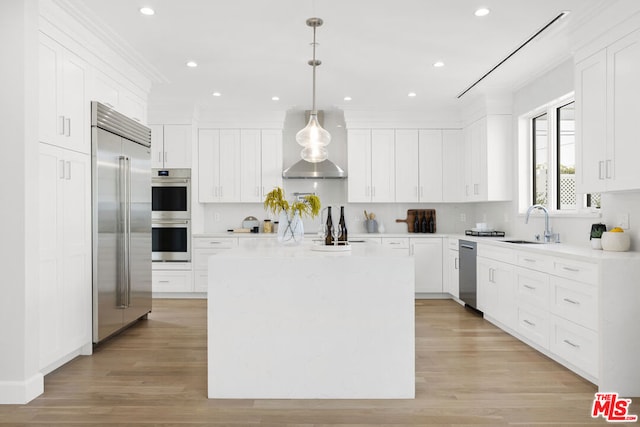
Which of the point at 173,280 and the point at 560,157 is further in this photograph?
the point at 173,280

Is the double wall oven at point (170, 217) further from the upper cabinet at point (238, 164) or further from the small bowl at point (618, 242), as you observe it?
the small bowl at point (618, 242)

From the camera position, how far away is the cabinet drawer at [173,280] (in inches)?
242

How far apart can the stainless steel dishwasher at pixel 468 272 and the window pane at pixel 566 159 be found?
1.04 meters

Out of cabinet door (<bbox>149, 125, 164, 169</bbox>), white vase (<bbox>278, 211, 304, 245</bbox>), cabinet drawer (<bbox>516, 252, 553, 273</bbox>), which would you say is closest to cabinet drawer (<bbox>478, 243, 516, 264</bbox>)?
cabinet drawer (<bbox>516, 252, 553, 273</bbox>)

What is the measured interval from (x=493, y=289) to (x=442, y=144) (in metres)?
2.50

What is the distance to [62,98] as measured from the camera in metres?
3.33

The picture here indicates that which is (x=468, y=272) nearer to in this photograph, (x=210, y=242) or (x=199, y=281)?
(x=210, y=242)

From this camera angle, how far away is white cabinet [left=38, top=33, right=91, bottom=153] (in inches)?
123

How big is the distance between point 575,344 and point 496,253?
147 cm

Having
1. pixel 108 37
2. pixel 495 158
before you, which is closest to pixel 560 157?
pixel 495 158

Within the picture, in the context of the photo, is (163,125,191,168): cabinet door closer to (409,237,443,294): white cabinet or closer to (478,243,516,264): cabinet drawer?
(409,237,443,294): white cabinet

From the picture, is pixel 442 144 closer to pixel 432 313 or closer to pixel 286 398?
pixel 432 313

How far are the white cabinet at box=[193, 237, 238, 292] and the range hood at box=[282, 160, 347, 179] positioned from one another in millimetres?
1168

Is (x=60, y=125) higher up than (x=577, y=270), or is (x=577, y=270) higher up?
(x=60, y=125)
